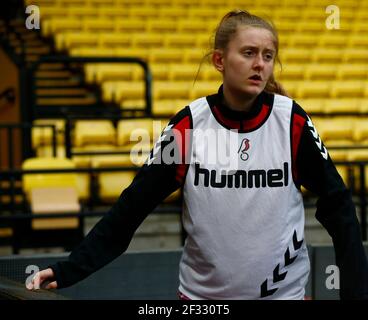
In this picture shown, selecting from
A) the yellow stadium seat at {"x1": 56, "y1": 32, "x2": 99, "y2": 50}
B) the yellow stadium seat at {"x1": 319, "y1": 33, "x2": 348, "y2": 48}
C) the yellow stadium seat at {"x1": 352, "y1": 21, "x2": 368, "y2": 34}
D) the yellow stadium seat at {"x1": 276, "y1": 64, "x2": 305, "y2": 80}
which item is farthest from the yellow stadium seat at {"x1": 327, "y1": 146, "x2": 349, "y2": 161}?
the yellow stadium seat at {"x1": 352, "y1": 21, "x2": 368, "y2": 34}

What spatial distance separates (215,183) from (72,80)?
32.0 ft

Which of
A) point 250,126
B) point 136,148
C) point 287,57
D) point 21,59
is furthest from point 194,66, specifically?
point 250,126

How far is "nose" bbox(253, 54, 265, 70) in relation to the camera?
2307mm

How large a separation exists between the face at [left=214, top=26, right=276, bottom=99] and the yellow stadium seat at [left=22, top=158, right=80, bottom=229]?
3.97 m

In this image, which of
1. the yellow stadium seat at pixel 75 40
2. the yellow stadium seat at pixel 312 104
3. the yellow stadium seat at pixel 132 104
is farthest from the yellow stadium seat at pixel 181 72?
the yellow stadium seat at pixel 312 104

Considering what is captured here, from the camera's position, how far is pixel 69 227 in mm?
6383

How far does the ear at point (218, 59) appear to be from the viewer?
244 cm

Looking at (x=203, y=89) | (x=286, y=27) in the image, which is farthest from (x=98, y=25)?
Result: (x=286, y=27)

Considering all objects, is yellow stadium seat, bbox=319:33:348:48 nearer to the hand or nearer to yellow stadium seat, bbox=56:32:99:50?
yellow stadium seat, bbox=56:32:99:50

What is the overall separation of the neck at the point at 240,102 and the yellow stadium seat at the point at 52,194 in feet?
12.9

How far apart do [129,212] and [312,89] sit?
901cm

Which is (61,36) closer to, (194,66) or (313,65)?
(194,66)

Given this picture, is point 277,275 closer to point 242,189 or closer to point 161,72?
point 242,189

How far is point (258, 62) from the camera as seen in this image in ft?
7.58
